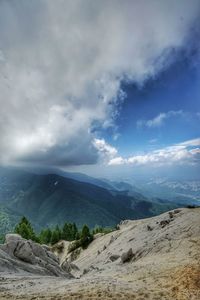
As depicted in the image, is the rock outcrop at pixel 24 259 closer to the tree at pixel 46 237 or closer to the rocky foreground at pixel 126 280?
the rocky foreground at pixel 126 280

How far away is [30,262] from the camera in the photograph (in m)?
44.5

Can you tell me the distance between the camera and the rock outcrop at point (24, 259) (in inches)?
1489

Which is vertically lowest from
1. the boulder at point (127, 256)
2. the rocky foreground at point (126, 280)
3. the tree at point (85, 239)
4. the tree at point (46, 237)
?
the tree at point (46, 237)

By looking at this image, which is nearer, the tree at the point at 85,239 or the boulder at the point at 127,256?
the boulder at the point at 127,256

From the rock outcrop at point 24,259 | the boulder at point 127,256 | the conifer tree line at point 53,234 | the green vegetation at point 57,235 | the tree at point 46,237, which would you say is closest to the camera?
the rock outcrop at point 24,259

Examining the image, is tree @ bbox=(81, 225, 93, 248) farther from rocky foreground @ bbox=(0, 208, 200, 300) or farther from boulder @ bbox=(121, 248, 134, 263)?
rocky foreground @ bbox=(0, 208, 200, 300)

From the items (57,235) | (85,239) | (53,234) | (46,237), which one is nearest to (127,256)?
(85,239)

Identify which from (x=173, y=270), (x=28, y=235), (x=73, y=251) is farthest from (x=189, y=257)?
(x=28, y=235)

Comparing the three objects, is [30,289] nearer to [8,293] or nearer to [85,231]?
[8,293]

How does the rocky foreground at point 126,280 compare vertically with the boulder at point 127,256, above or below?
above

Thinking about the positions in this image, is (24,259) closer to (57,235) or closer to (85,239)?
(85,239)

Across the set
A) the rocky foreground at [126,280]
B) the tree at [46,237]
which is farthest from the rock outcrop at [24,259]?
the tree at [46,237]

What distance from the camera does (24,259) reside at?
148ft

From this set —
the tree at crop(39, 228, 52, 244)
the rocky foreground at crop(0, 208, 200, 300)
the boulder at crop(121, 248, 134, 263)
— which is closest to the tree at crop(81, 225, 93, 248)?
the tree at crop(39, 228, 52, 244)
